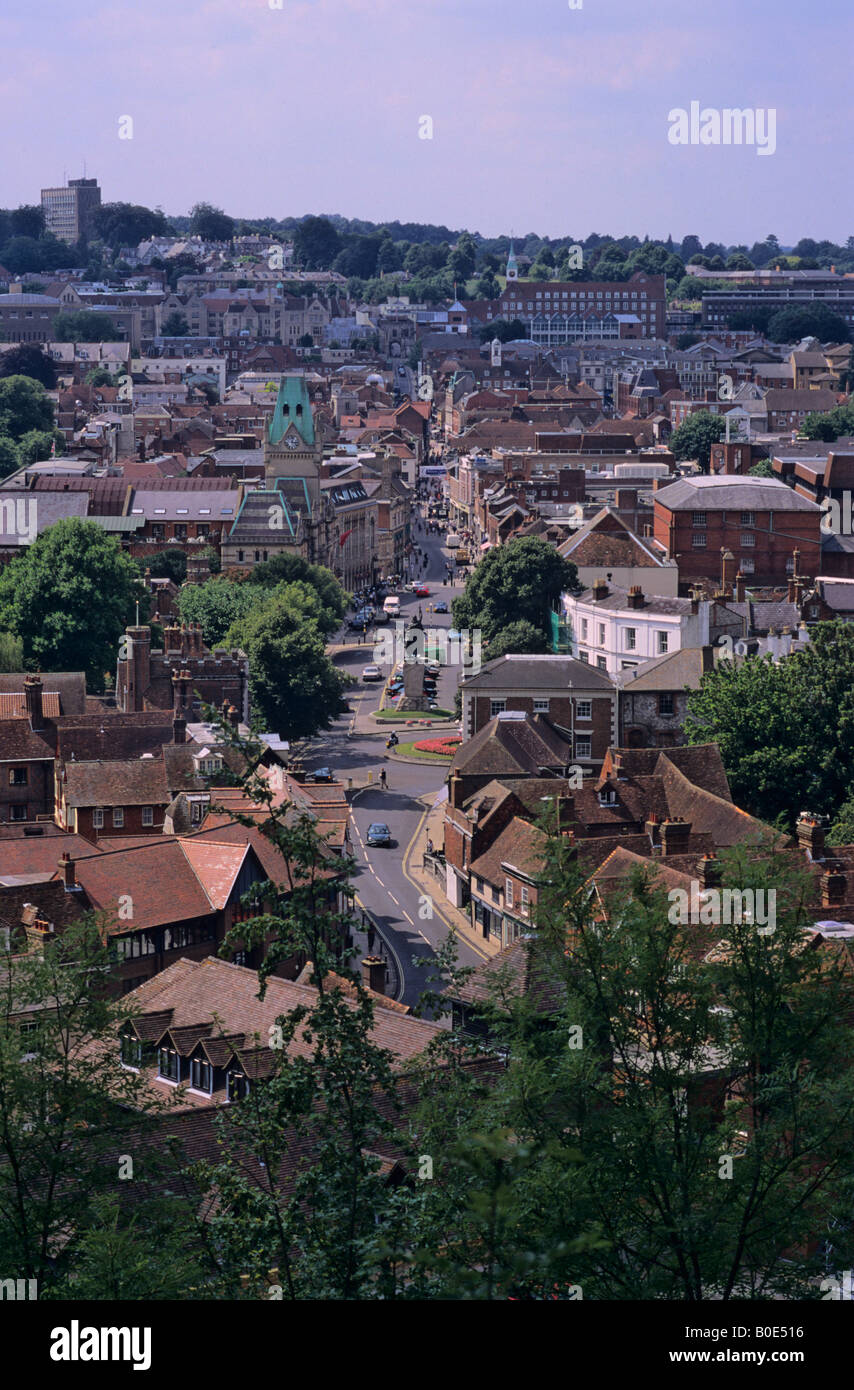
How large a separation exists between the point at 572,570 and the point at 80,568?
19.9 metres

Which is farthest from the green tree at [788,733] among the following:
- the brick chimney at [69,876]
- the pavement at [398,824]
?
the brick chimney at [69,876]

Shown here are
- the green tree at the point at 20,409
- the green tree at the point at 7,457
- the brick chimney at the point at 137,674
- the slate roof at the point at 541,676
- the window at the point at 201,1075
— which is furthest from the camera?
the green tree at the point at 20,409

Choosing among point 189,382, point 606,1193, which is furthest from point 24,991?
point 189,382

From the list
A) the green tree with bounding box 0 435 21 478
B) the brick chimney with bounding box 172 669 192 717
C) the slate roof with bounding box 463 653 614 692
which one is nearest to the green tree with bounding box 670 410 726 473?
the green tree with bounding box 0 435 21 478

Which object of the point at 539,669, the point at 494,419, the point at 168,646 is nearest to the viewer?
the point at 539,669

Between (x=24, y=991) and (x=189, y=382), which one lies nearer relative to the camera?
(x=24, y=991)

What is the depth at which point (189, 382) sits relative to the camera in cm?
18750

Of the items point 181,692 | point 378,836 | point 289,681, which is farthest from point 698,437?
point 181,692

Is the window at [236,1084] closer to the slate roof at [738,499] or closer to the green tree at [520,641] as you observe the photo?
the green tree at [520,641]

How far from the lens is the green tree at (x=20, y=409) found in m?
152

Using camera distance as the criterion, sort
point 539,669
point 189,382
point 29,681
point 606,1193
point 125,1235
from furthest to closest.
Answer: point 189,382 < point 539,669 < point 29,681 < point 606,1193 < point 125,1235

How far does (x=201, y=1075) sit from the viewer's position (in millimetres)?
30234

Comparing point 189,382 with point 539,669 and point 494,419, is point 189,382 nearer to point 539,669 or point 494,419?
point 494,419

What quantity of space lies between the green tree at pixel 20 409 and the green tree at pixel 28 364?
967 inches
